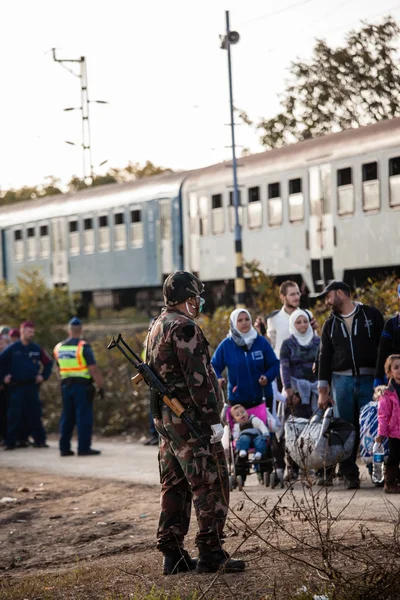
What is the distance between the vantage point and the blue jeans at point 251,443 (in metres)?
11.1

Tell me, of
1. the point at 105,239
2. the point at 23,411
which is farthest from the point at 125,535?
the point at 105,239

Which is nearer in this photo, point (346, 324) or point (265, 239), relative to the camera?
point (346, 324)

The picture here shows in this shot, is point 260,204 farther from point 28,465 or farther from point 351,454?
point 351,454

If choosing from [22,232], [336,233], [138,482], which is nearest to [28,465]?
[138,482]

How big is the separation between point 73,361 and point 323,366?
6108mm

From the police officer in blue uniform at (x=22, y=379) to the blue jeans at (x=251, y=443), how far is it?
7336mm

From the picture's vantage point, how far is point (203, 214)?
26.2 m

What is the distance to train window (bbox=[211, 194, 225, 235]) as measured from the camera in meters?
25.3

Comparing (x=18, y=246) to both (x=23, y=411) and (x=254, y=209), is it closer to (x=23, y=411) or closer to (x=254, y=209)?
(x=254, y=209)

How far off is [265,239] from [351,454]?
1299cm

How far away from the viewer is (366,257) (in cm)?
2033

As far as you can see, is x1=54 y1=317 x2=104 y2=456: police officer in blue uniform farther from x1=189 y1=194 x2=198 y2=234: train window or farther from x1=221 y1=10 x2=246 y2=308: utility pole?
x1=189 y1=194 x2=198 y2=234: train window

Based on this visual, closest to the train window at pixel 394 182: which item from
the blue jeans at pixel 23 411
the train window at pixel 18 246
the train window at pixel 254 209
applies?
the train window at pixel 254 209

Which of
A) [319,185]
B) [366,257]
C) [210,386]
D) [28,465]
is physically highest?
[319,185]
